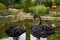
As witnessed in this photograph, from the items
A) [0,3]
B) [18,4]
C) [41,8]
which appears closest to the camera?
[41,8]

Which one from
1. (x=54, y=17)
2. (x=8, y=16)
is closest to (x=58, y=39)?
(x=54, y=17)

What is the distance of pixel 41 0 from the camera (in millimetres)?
15141

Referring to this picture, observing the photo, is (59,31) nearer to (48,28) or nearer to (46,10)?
(48,28)

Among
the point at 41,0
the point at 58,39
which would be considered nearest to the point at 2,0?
the point at 41,0

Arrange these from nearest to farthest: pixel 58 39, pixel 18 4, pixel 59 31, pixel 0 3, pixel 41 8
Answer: pixel 58 39, pixel 59 31, pixel 41 8, pixel 0 3, pixel 18 4

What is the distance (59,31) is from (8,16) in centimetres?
485

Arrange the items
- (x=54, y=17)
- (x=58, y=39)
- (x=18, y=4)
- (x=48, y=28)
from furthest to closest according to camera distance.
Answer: (x=18, y=4) < (x=54, y=17) < (x=58, y=39) < (x=48, y=28)

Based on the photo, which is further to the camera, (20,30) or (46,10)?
(46,10)

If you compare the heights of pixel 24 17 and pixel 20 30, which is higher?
pixel 20 30

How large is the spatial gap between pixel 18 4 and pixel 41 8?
11.0 feet

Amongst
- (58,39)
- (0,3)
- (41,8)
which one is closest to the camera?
(58,39)

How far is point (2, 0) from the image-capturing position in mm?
15797

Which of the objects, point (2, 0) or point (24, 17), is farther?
point (2, 0)

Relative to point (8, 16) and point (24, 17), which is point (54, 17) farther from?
point (8, 16)
